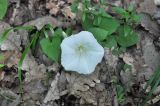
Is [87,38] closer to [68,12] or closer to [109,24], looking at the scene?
[109,24]

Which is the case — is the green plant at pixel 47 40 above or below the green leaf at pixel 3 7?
below

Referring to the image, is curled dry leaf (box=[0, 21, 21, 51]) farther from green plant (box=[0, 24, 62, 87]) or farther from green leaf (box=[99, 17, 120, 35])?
green leaf (box=[99, 17, 120, 35])

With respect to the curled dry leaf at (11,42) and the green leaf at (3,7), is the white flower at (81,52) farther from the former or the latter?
the green leaf at (3,7)

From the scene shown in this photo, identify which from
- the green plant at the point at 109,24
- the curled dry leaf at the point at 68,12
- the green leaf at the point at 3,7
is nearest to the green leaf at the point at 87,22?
the green plant at the point at 109,24

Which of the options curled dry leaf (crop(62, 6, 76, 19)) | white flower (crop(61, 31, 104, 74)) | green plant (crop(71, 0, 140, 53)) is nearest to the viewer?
white flower (crop(61, 31, 104, 74))

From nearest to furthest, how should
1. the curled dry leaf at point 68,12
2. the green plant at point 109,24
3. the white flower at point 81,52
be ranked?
1. the white flower at point 81,52
2. the green plant at point 109,24
3. the curled dry leaf at point 68,12

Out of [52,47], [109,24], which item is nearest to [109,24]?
[109,24]

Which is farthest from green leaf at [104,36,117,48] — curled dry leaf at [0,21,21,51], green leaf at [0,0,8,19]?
green leaf at [0,0,8,19]
